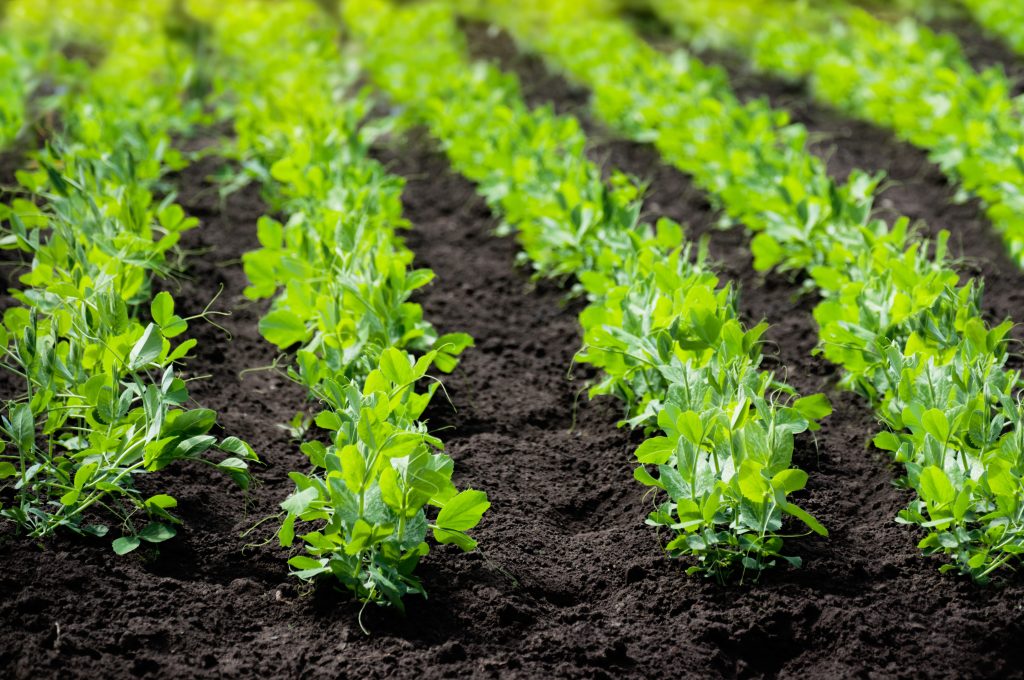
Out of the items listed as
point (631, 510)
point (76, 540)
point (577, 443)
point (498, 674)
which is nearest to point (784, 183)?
point (577, 443)

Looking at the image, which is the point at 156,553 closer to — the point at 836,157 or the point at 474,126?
the point at 474,126

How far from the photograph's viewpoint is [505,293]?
4605 mm

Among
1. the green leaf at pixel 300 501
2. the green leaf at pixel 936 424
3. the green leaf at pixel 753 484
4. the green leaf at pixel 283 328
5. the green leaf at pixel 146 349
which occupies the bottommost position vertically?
the green leaf at pixel 283 328

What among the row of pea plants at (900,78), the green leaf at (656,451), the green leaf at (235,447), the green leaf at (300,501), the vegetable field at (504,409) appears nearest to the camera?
the green leaf at (300,501)

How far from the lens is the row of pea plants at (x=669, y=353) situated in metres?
2.61

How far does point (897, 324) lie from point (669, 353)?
0.80m

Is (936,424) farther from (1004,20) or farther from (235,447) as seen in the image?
(1004,20)

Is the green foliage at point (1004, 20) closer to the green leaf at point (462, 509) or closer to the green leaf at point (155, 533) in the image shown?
the green leaf at point (462, 509)

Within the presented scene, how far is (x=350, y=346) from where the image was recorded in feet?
10.8

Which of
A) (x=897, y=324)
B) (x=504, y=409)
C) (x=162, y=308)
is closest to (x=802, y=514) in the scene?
(x=897, y=324)

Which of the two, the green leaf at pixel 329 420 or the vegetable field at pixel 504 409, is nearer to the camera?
the vegetable field at pixel 504 409

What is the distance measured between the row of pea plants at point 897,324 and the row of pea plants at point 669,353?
0.28 meters

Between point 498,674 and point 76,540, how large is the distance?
1125 mm

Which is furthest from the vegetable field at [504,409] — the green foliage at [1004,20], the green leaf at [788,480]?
the green foliage at [1004,20]
